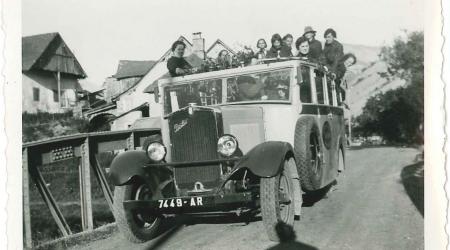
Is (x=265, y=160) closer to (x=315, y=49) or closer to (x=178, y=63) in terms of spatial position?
(x=178, y=63)

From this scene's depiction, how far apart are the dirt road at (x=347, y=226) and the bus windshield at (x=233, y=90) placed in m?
1.20

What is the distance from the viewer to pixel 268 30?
412cm

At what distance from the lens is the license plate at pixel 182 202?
3613 millimetres

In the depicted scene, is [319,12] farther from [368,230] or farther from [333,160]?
[333,160]

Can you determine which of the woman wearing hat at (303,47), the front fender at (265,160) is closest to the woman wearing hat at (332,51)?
the woman wearing hat at (303,47)

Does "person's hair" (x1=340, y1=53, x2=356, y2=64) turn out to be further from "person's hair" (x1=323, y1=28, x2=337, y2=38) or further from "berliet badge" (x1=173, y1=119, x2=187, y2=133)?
"berliet badge" (x1=173, y1=119, x2=187, y2=133)

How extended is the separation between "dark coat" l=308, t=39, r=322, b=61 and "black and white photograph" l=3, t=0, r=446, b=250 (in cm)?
2

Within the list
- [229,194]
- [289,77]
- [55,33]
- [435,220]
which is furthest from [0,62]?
[435,220]

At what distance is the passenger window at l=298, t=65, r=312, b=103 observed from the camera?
179 inches

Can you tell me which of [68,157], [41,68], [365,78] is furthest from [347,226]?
[41,68]

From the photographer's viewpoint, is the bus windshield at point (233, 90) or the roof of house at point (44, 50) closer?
the roof of house at point (44, 50)

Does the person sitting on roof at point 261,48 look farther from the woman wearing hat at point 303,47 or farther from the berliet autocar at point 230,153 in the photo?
the woman wearing hat at point 303,47

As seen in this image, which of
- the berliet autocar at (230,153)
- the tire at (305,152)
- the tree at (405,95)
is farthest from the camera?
the tire at (305,152)

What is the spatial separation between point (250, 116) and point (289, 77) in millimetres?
579
